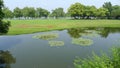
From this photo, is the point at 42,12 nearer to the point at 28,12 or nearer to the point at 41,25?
the point at 28,12

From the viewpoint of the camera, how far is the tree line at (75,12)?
395 ft

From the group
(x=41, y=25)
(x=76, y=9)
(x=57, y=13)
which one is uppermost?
(x=76, y=9)

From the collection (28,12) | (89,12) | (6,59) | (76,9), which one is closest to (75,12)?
(76,9)

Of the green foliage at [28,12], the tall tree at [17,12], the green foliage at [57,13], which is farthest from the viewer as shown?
the green foliage at [57,13]

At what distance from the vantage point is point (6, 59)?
91.4 feet

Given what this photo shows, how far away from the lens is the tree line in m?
120

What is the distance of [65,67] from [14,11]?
124209mm

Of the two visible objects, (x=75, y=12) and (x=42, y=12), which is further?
(x=42, y=12)

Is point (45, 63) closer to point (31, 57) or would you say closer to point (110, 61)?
point (31, 57)

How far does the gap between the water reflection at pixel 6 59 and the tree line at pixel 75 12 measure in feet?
251

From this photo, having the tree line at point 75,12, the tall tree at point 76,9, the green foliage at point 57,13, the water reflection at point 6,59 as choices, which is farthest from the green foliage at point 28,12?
the water reflection at point 6,59

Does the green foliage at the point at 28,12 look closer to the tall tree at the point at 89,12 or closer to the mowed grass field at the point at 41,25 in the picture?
the tall tree at the point at 89,12

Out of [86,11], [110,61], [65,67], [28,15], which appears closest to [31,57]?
[65,67]

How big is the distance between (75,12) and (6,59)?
9360 cm
